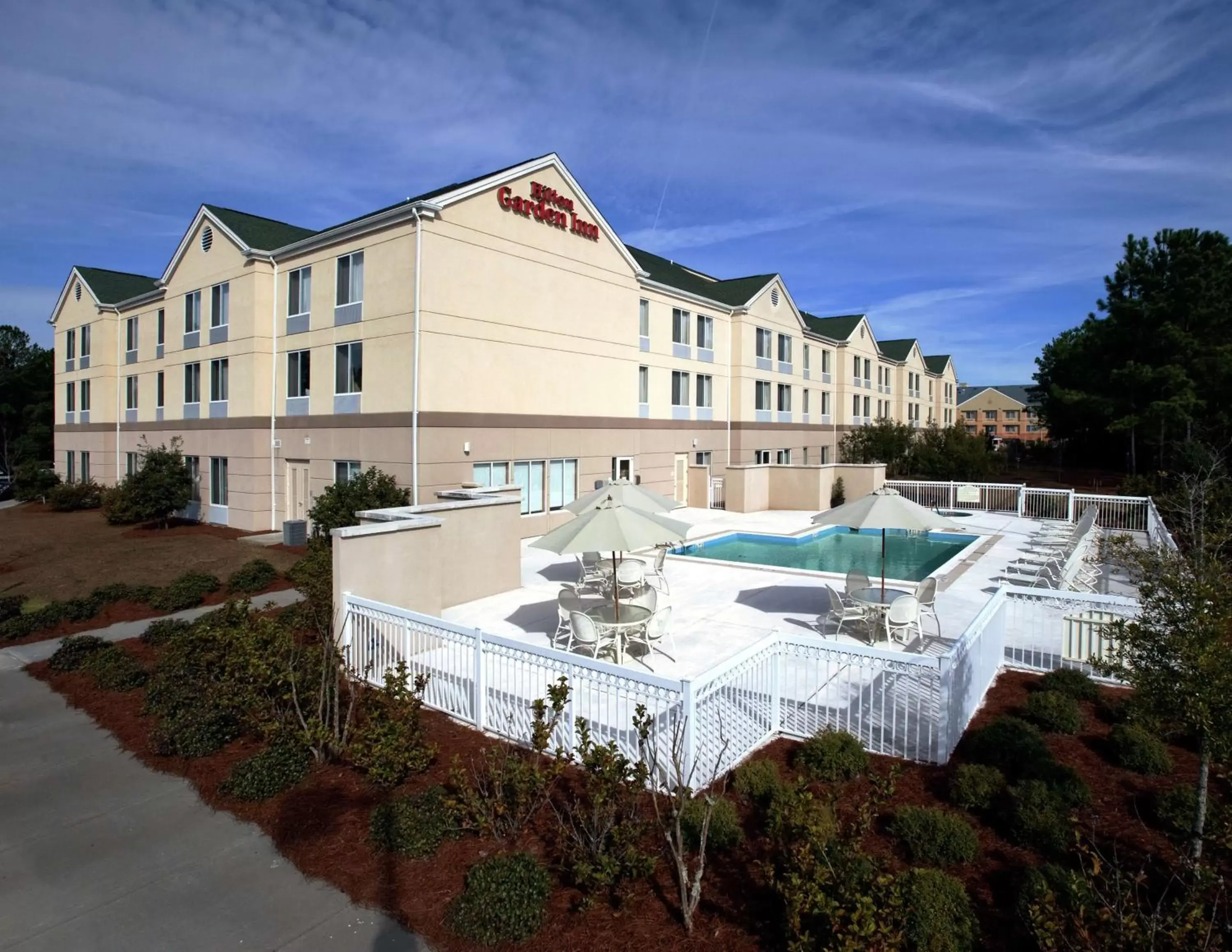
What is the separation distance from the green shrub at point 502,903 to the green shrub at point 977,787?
3414mm

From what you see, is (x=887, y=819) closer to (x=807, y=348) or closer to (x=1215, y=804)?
(x=1215, y=804)

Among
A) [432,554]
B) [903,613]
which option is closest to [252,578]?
[432,554]

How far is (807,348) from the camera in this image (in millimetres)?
38219

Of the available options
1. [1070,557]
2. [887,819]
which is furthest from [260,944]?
[1070,557]

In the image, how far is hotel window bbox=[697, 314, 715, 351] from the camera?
3030 centimetres

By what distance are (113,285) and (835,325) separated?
37840 millimetres

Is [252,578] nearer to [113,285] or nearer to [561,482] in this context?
[561,482]

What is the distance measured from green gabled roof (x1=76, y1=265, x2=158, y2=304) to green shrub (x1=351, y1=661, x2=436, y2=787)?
31542 millimetres

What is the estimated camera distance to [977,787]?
587cm

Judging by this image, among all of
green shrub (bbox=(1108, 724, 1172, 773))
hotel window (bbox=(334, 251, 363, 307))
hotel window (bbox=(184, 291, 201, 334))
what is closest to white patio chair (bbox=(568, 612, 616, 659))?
green shrub (bbox=(1108, 724, 1172, 773))

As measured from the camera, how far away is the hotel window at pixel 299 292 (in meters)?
21.8

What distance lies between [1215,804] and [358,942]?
19.6 feet

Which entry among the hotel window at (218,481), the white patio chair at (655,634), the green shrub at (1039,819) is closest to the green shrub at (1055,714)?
the green shrub at (1039,819)

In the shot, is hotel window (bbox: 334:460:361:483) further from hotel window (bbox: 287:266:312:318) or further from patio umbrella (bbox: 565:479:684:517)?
patio umbrella (bbox: 565:479:684:517)
